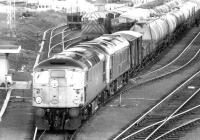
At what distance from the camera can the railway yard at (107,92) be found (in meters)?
22.8

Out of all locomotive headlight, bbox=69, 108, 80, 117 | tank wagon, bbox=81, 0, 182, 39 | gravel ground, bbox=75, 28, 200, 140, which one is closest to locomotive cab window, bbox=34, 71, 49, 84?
locomotive headlight, bbox=69, 108, 80, 117

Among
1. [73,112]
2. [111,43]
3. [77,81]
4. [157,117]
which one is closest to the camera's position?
[73,112]

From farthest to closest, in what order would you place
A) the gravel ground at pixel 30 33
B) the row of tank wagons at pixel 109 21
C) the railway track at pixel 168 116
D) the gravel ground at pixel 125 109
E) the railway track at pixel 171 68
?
the row of tank wagons at pixel 109 21
the gravel ground at pixel 30 33
the railway track at pixel 171 68
the gravel ground at pixel 125 109
the railway track at pixel 168 116

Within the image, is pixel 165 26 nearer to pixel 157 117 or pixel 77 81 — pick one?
pixel 157 117

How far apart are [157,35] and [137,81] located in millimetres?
9012

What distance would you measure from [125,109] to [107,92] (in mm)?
1647

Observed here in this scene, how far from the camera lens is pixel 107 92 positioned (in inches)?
1139

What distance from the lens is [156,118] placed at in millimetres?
25609

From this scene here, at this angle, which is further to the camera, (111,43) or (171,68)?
(171,68)

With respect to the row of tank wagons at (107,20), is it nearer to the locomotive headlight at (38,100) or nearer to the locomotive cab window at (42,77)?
the locomotive cab window at (42,77)

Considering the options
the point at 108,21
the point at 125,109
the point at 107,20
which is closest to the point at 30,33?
the point at 107,20

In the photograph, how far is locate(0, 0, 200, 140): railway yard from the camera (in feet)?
74.8

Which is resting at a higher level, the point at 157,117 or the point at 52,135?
the point at 52,135

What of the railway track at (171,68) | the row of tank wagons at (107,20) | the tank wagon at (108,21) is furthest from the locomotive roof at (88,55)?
the row of tank wagons at (107,20)
